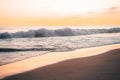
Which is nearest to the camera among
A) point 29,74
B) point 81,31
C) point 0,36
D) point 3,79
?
point 3,79

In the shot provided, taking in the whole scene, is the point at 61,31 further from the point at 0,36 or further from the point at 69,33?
the point at 0,36

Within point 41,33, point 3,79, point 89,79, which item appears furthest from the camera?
point 41,33

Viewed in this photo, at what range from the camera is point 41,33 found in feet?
88.8

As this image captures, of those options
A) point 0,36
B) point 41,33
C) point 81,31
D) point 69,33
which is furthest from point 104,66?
point 81,31

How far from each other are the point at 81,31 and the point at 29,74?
85.4 feet

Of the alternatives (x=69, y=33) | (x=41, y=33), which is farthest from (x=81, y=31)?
(x=41, y=33)

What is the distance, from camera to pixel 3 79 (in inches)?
207

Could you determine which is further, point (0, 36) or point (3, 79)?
point (0, 36)

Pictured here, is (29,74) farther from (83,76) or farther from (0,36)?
(0,36)

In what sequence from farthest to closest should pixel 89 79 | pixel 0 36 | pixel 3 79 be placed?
1. pixel 0 36
2. pixel 3 79
3. pixel 89 79

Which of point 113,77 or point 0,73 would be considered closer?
point 113,77

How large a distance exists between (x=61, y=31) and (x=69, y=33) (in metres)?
1.05

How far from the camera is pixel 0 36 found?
23.3m

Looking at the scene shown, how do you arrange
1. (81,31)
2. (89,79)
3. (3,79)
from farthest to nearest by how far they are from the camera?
(81,31)
(3,79)
(89,79)
